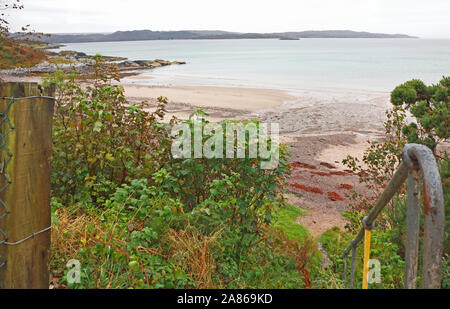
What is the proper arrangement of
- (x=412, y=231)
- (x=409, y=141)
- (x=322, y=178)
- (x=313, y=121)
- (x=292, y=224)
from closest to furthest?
(x=412, y=231), (x=409, y=141), (x=292, y=224), (x=322, y=178), (x=313, y=121)

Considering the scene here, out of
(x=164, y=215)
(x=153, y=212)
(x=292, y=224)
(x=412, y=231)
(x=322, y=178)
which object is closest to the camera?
(x=412, y=231)

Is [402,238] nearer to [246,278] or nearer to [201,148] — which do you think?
[246,278]

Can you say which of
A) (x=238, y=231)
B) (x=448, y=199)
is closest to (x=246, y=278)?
(x=238, y=231)

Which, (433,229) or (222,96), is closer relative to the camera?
(433,229)

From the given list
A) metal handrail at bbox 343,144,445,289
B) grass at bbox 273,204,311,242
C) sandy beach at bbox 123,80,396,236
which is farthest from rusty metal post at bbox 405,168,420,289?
grass at bbox 273,204,311,242

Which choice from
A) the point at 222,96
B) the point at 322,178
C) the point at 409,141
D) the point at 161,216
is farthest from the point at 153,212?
the point at 222,96

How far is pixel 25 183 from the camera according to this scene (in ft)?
8.07

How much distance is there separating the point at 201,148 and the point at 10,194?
8.05 ft

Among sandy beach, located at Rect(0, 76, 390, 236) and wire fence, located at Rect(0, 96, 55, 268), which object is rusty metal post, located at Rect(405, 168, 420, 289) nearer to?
wire fence, located at Rect(0, 96, 55, 268)

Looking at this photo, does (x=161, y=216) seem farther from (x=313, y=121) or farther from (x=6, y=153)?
(x=313, y=121)

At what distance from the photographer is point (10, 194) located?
7.95 ft
